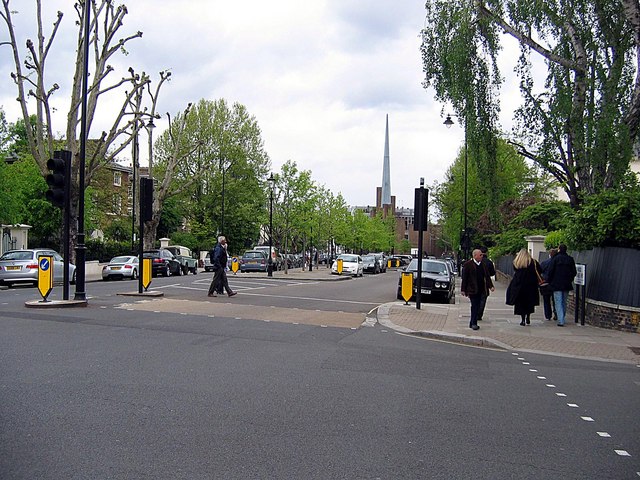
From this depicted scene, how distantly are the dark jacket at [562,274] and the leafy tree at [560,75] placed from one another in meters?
4.35

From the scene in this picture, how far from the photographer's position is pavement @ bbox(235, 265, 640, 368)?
448 inches

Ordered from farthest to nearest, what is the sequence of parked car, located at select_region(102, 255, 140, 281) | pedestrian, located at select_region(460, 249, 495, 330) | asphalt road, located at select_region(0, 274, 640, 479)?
parked car, located at select_region(102, 255, 140, 281)
pedestrian, located at select_region(460, 249, 495, 330)
asphalt road, located at select_region(0, 274, 640, 479)

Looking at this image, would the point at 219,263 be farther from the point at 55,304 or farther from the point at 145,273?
the point at 55,304

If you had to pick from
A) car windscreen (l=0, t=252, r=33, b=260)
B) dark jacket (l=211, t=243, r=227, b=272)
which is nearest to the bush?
dark jacket (l=211, t=243, r=227, b=272)

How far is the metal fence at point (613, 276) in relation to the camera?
13367 mm

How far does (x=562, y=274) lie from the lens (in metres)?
14.7

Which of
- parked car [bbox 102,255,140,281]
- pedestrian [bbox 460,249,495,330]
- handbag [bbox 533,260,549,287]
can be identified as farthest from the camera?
parked car [bbox 102,255,140,281]

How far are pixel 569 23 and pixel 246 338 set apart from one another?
1364cm

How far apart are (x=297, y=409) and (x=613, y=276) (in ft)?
33.2

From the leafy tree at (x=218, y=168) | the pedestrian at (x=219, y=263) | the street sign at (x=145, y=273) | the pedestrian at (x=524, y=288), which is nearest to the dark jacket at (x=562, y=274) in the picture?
the pedestrian at (x=524, y=288)

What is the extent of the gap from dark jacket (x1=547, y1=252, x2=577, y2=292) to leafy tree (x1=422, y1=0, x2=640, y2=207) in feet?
14.3

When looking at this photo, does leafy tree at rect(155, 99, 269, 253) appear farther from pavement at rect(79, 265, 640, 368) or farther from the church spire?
the church spire

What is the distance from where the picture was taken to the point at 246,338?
37.0 ft

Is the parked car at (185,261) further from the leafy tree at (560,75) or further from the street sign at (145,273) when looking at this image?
the leafy tree at (560,75)
